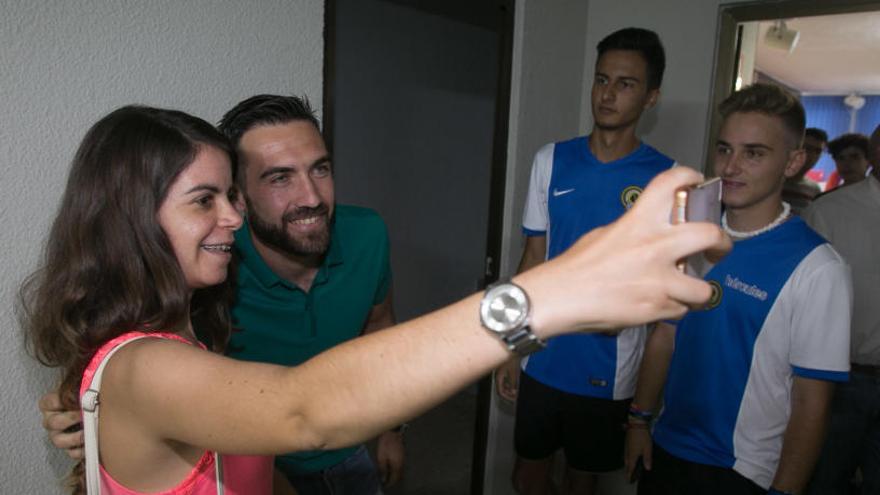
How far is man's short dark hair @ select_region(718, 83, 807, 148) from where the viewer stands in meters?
1.58

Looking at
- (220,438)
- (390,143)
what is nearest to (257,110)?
(220,438)

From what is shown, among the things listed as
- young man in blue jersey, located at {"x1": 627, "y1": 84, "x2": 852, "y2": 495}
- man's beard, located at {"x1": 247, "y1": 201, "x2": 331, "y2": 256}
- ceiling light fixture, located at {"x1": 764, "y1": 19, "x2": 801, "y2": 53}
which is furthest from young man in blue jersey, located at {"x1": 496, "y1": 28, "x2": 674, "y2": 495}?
ceiling light fixture, located at {"x1": 764, "y1": 19, "x2": 801, "y2": 53}

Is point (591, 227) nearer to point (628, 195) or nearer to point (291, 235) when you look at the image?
point (628, 195)

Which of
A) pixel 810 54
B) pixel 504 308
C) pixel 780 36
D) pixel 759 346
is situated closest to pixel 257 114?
pixel 504 308

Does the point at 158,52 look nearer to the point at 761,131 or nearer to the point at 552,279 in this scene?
the point at 552,279

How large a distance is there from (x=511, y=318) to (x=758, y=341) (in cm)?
118

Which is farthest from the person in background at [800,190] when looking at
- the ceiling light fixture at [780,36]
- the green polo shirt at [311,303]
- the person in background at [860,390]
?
the green polo shirt at [311,303]

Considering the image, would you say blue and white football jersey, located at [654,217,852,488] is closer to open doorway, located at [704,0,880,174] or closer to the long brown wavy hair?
open doorway, located at [704,0,880,174]

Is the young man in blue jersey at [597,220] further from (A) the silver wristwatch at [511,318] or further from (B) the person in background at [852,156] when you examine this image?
(B) the person in background at [852,156]

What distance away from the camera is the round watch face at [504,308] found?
0.57 metres

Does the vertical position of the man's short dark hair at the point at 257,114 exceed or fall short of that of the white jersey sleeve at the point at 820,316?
it exceeds it

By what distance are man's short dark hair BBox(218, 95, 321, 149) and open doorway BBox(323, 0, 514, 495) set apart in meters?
1.32

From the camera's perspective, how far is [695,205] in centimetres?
57

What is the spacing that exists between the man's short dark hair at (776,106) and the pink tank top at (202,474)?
1.56 m
